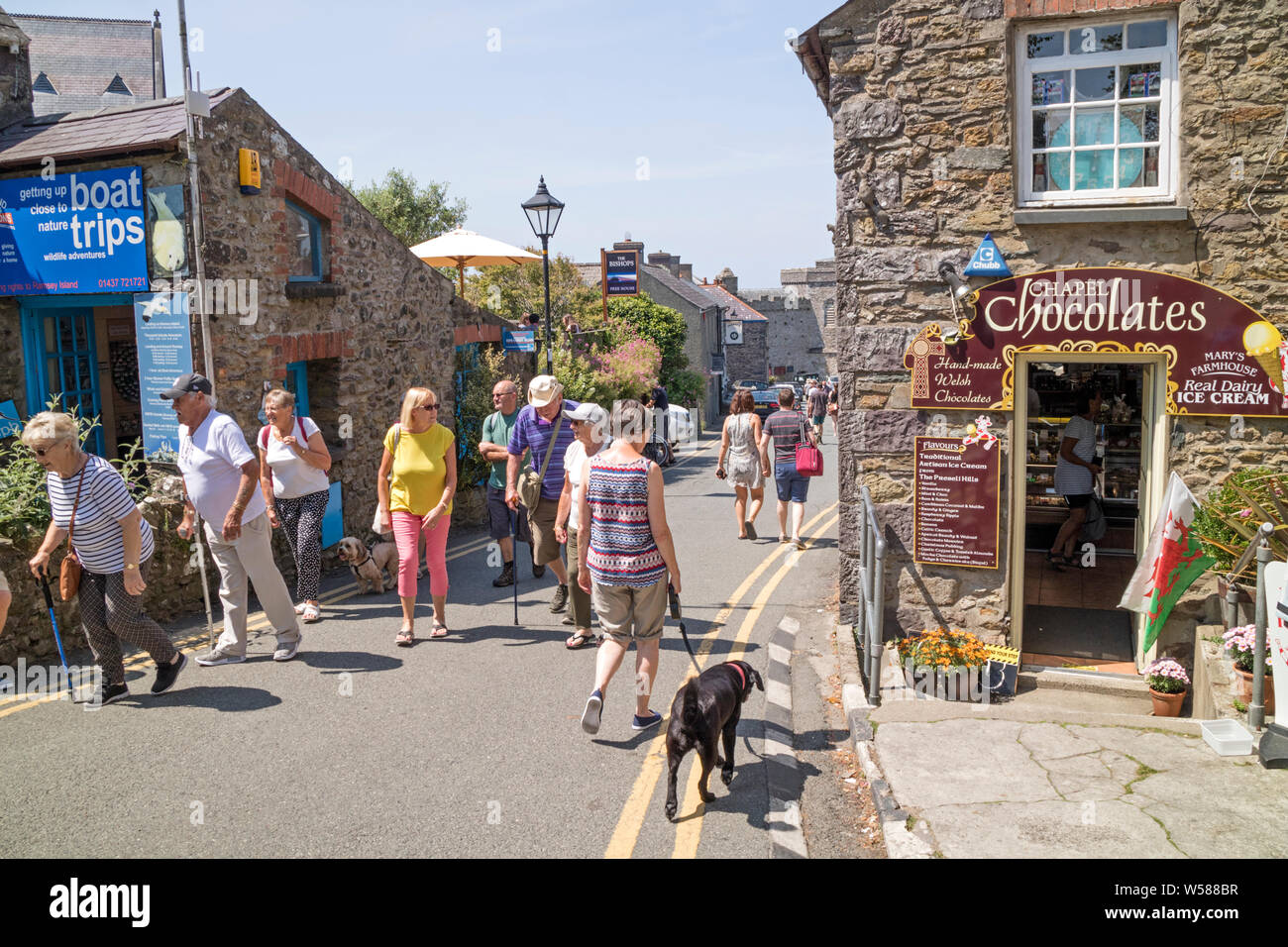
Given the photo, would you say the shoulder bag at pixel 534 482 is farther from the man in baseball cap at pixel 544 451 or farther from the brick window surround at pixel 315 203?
the brick window surround at pixel 315 203

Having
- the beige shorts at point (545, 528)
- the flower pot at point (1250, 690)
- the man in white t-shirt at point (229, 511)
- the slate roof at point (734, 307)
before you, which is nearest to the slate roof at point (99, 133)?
the man in white t-shirt at point (229, 511)

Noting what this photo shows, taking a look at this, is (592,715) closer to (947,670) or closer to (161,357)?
(947,670)

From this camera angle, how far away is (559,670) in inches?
→ 284

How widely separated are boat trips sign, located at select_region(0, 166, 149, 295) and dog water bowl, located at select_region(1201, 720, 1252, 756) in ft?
30.0

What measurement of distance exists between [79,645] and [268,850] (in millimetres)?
4144

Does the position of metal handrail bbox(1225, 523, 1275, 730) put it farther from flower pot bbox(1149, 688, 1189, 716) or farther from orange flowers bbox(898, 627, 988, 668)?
orange flowers bbox(898, 627, 988, 668)

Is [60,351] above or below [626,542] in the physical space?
above

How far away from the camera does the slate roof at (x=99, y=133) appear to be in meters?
9.27

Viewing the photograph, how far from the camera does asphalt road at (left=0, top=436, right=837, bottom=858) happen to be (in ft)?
15.5

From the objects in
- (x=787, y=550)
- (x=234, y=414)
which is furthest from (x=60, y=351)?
(x=787, y=550)

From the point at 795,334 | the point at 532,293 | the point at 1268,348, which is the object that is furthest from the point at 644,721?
the point at 795,334

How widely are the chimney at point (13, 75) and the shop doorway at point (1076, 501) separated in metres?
11.2
